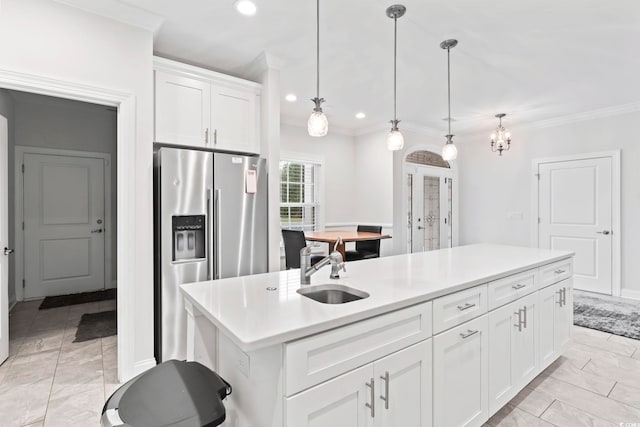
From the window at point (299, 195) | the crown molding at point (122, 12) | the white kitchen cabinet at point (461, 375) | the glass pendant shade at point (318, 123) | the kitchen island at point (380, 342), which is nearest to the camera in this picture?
the kitchen island at point (380, 342)

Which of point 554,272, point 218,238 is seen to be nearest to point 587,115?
point 554,272

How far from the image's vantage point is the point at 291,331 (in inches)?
42.8

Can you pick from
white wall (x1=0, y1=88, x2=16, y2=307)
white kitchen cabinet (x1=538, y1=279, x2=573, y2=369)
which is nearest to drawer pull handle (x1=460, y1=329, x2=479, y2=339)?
white kitchen cabinet (x1=538, y1=279, x2=573, y2=369)

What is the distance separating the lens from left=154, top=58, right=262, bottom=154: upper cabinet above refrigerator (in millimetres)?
2715

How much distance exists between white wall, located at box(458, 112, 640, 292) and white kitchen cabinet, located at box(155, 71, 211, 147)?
17.0 ft

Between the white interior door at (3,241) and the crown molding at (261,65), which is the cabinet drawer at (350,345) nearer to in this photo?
the crown molding at (261,65)

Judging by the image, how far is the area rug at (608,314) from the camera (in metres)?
3.43

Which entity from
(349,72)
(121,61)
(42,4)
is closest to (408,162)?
(349,72)

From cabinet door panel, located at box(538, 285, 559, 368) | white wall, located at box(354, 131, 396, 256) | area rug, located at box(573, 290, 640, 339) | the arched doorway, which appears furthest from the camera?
the arched doorway

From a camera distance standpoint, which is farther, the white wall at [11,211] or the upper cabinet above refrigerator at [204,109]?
the white wall at [11,211]

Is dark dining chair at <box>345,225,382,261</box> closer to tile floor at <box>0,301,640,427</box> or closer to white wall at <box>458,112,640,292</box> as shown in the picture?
white wall at <box>458,112,640,292</box>

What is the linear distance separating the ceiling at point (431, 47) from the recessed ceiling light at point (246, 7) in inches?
1.9

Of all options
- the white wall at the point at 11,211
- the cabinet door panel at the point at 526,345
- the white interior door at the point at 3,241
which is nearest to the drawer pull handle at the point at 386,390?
the cabinet door panel at the point at 526,345

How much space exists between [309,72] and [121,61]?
1793mm
